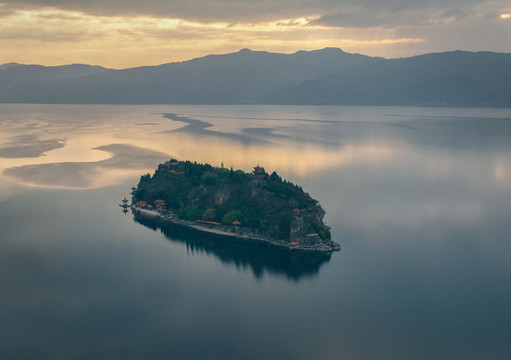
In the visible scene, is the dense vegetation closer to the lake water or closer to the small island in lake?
the small island in lake

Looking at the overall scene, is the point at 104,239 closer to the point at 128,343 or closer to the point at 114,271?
the point at 114,271

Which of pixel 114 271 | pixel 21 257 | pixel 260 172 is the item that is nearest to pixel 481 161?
pixel 260 172

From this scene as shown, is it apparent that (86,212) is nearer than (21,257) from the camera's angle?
No

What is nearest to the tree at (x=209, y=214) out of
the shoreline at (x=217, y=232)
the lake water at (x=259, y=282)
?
the shoreline at (x=217, y=232)

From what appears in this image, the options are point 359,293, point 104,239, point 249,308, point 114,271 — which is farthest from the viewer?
point 104,239

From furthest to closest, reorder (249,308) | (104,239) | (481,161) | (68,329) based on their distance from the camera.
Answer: (481,161), (104,239), (249,308), (68,329)

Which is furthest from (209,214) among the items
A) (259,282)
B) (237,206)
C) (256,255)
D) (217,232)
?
(259,282)

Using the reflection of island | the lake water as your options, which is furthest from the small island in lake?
the lake water
